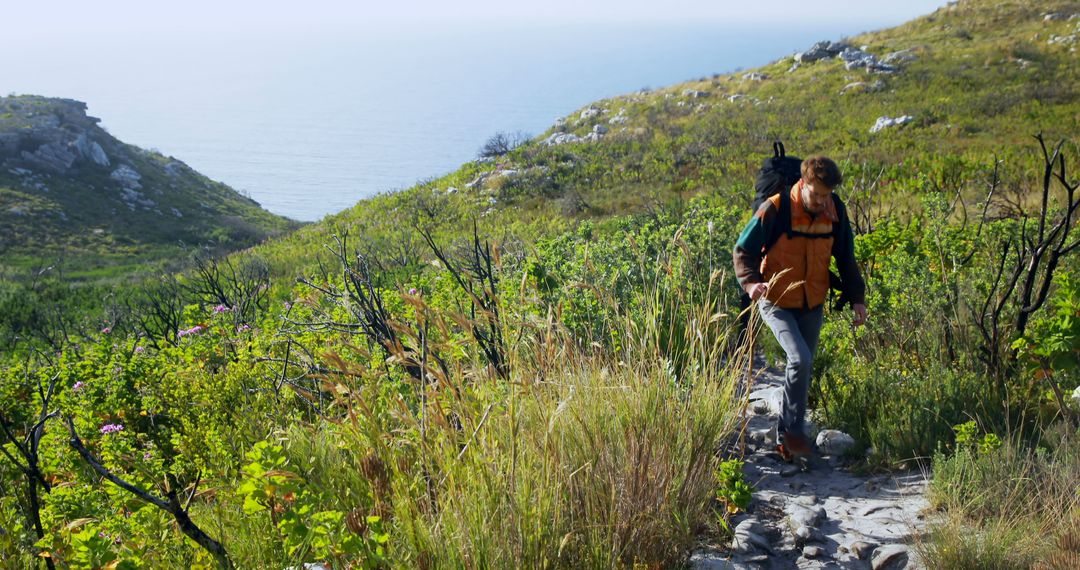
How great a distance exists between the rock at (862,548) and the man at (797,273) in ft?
2.88

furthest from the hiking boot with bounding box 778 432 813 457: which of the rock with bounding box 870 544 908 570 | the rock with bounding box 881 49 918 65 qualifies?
the rock with bounding box 881 49 918 65

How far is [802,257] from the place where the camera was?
4.00 meters

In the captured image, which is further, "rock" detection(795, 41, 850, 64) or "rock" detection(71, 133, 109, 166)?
"rock" detection(71, 133, 109, 166)

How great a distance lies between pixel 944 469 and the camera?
3.15 metres

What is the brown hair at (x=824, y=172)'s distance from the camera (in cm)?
370

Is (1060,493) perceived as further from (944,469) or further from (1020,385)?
(1020,385)

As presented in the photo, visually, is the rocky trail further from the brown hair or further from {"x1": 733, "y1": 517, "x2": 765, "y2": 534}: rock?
the brown hair

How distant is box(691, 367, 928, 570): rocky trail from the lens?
294 cm

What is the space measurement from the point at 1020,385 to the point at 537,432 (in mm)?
3100

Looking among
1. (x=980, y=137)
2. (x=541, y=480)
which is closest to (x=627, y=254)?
(x=541, y=480)

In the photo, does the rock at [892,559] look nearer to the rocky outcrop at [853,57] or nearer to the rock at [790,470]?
the rock at [790,470]

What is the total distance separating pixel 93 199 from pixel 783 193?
6825 centimetres

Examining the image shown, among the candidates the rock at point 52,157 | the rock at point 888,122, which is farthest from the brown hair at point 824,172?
the rock at point 52,157

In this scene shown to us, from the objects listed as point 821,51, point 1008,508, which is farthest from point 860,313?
point 821,51
